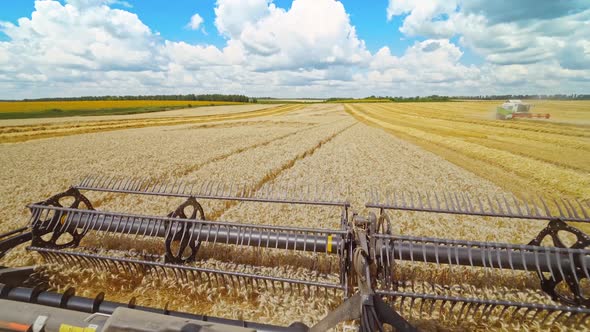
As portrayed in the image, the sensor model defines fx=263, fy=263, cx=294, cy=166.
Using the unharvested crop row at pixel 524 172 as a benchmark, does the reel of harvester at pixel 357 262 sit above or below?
above

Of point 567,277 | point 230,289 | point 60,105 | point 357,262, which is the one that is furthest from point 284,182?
point 60,105

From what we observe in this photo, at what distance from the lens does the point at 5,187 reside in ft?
25.0

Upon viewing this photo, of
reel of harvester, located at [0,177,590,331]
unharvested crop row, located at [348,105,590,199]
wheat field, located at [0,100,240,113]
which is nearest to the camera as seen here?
reel of harvester, located at [0,177,590,331]

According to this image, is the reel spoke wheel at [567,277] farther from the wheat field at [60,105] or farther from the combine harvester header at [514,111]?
the wheat field at [60,105]

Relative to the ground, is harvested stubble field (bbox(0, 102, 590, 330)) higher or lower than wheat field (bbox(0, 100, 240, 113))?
lower

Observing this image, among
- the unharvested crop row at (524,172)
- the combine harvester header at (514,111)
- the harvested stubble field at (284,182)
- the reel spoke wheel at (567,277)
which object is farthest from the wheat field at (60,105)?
the combine harvester header at (514,111)

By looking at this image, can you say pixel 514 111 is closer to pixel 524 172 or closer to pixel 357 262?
pixel 524 172

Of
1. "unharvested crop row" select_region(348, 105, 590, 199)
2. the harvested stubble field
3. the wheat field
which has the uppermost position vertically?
the wheat field

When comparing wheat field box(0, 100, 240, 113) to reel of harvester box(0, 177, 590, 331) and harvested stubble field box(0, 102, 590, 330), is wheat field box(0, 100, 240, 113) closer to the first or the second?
harvested stubble field box(0, 102, 590, 330)

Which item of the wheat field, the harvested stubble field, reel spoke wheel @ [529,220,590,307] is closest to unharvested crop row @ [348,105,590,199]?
the harvested stubble field

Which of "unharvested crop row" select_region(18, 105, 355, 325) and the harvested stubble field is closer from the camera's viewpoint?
"unharvested crop row" select_region(18, 105, 355, 325)

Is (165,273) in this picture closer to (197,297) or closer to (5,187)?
A: (197,297)

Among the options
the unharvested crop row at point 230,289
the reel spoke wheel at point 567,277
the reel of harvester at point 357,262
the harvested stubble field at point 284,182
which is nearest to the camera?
the reel of harvester at point 357,262

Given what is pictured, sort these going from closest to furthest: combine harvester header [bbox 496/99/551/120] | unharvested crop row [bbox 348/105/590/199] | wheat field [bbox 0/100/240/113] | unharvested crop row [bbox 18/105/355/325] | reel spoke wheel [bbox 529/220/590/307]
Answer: reel spoke wheel [bbox 529/220/590/307], unharvested crop row [bbox 18/105/355/325], unharvested crop row [bbox 348/105/590/199], combine harvester header [bbox 496/99/551/120], wheat field [bbox 0/100/240/113]
